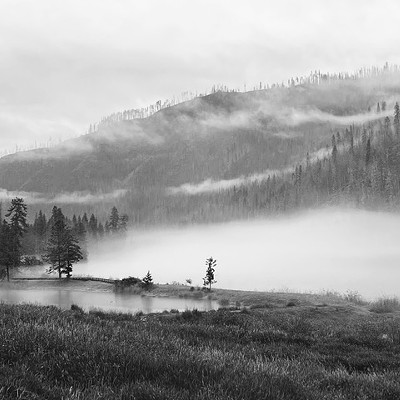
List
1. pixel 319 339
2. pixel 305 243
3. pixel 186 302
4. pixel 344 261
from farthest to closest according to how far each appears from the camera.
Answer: pixel 305 243 < pixel 344 261 < pixel 186 302 < pixel 319 339

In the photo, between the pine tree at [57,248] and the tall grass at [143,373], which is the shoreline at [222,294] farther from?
the tall grass at [143,373]

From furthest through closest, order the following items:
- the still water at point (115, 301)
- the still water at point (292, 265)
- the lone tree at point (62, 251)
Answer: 1. the lone tree at point (62, 251)
2. the still water at point (292, 265)
3. the still water at point (115, 301)

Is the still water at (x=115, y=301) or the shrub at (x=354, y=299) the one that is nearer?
the shrub at (x=354, y=299)

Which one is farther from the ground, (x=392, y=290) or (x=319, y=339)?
(x=319, y=339)

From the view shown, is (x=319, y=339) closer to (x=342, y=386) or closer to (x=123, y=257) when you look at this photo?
(x=342, y=386)

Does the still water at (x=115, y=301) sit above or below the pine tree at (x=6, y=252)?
below

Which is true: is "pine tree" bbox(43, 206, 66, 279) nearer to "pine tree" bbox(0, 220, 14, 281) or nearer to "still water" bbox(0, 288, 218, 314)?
"pine tree" bbox(0, 220, 14, 281)

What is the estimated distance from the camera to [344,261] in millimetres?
133000

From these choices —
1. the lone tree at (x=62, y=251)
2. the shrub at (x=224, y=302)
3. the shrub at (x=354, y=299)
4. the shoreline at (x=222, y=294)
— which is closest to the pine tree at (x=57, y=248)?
the lone tree at (x=62, y=251)

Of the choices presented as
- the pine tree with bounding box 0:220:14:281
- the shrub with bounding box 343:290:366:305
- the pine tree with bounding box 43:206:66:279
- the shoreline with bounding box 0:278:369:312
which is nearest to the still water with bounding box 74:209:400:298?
the shrub with bounding box 343:290:366:305

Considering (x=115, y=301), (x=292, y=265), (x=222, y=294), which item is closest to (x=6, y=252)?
(x=115, y=301)

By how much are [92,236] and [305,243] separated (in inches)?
3621

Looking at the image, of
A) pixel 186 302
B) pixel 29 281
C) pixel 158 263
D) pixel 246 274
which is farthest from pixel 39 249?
pixel 186 302

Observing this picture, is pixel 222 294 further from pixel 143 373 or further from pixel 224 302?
pixel 143 373
